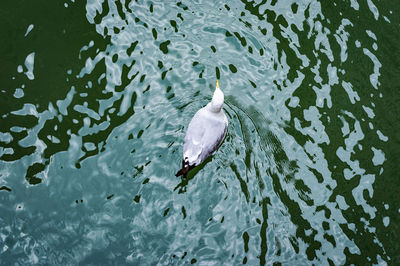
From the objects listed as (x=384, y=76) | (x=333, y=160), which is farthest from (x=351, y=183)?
(x=384, y=76)

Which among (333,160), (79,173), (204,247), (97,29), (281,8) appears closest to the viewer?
(204,247)

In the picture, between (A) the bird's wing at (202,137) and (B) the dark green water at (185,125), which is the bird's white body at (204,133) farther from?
(B) the dark green water at (185,125)

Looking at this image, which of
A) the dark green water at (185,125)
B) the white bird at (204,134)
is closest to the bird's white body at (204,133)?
the white bird at (204,134)

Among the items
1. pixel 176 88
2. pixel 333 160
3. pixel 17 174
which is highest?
pixel 333 160

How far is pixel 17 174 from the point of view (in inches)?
195

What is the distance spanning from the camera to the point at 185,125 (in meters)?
5.43

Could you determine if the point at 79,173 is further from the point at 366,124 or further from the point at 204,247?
the point at 366,124

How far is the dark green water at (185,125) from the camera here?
4766 millimetres

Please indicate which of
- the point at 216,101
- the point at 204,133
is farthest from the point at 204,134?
the point at 216,101

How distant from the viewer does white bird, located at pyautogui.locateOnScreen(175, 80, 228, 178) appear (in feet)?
16.1

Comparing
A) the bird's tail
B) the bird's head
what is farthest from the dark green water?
the bird's head

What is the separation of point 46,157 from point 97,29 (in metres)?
2.06

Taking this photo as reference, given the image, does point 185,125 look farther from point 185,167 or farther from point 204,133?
point 185,167

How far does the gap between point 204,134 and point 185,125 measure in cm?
45
